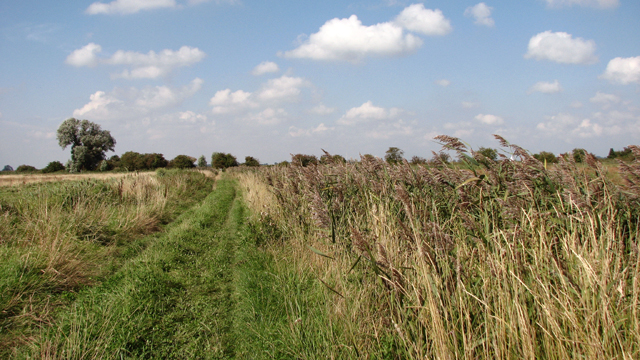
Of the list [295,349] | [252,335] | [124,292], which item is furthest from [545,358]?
[124,292]

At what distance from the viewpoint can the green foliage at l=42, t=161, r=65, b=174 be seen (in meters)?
56.1

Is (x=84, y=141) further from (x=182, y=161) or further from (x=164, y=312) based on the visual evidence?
(x=164, y=312)

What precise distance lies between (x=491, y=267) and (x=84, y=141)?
7176cm

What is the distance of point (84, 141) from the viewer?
58.8 m

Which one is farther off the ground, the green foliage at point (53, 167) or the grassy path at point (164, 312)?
the green foliage at point (53, 167)

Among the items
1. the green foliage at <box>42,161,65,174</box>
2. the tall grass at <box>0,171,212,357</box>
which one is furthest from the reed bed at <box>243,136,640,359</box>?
the green foliage at <box>42,161,65,174</box>

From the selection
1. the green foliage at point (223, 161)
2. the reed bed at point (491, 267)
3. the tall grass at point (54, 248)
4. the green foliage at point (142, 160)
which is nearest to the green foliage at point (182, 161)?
the green foliage at point (142, 160)

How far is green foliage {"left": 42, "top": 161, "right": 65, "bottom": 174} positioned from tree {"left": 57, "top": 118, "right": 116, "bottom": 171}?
2905mm

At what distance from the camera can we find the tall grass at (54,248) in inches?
156

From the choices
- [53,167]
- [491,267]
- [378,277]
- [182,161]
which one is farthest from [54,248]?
[53,167]

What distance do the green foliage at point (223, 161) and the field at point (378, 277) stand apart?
62292 mm

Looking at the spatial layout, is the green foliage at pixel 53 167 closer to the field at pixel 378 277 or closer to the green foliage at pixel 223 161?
the green foliage at pixel 223 161

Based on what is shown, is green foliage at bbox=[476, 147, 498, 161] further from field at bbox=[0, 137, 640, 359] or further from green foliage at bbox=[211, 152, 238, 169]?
green foliage at bbox=[211, 152, 238, 169]

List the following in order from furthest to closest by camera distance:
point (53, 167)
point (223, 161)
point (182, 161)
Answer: point (223, 161)
point (182, 161)
point (53, 167)
